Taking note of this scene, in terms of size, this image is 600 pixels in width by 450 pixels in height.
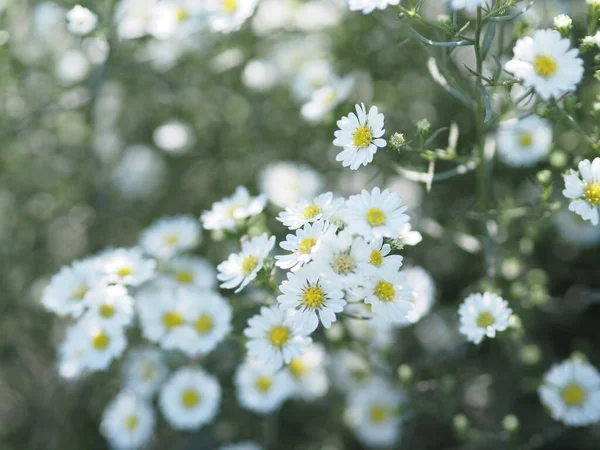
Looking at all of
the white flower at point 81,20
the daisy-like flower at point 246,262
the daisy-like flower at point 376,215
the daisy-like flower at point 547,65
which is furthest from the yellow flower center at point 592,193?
the white flower at point 81,20

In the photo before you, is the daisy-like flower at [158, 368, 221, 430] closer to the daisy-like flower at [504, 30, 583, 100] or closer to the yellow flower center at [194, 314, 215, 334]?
the yellow flower center at [194, 314, 215, 334]

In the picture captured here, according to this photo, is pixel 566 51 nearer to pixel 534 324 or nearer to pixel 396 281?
pixel 396 281

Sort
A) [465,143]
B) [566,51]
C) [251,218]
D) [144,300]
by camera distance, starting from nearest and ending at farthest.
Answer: [566,51]
[251,218]
[144,300]
[465,143]

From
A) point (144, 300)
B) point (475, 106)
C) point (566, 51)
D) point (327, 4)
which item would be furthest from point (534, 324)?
point (327, 4)

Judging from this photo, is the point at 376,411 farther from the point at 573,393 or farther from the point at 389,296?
the point at 389,296

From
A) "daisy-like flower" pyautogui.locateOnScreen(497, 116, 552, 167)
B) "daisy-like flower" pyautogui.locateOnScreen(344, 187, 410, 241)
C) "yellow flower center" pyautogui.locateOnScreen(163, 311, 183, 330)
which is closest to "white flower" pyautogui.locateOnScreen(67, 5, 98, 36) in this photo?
"yellow flower center" pyautogui.locateOnScreen(163, 311, 183, 330)

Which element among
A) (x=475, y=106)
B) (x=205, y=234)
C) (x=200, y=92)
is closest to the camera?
(x=475, y=106)

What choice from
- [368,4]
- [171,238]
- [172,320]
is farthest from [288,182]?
[368,4]
